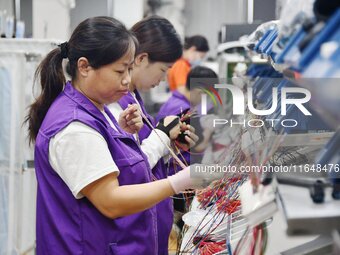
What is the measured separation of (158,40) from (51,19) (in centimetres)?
355

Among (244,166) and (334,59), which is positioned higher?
(334,59)

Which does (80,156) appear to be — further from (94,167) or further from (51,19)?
(51,19)

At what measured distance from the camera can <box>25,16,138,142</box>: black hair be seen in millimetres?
1556

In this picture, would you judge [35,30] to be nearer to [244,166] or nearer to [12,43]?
[12,43]

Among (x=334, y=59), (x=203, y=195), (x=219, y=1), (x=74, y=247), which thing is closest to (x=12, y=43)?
(x=203, y=195)

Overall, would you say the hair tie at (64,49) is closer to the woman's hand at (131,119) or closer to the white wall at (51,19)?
the woman's hand at (131,119)

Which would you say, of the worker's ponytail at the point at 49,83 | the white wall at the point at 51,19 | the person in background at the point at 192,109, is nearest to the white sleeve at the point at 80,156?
the worker's ponytail at the point at 49,83

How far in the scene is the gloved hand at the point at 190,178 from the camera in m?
1.48

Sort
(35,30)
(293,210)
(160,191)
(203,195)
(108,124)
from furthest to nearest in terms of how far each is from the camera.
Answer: (35,30) → (203,195) → (108,124) → (160,191) → (293,210)

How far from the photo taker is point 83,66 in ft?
5.17

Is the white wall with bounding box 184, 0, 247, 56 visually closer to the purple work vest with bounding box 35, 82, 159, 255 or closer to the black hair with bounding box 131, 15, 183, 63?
the black hair with bounding box 131, 15, 183, 63

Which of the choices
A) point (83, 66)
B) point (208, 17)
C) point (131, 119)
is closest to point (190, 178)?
point (83, 66)

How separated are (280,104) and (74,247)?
71 cm

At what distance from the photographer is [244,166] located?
1.52m
